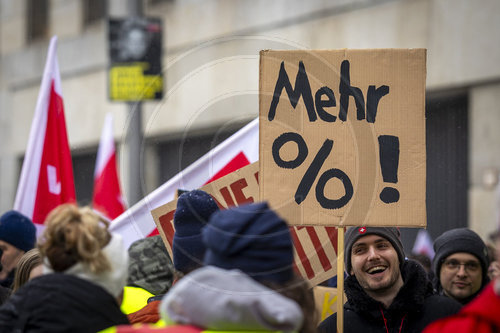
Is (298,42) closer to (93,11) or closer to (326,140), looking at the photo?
(93,11)

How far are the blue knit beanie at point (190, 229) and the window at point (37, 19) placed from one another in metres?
13.6

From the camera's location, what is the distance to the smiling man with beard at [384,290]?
3.86 m

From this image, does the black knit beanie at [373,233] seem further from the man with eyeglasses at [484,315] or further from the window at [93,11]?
the window at [93,11]

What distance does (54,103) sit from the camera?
595 centimetres

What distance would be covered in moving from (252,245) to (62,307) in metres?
0.64

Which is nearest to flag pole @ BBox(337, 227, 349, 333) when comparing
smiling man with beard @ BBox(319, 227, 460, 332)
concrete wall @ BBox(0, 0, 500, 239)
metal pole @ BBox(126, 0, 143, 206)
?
smiling man with beard @ BBox(319, 227, 460, 332)

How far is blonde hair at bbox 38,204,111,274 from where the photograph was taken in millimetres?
2875

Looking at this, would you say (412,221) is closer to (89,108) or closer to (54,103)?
(54,103)

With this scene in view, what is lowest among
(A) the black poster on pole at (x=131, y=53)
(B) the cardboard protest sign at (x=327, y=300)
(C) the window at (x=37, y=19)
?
(B) the cardboard protest sign at (x=327, y=300)

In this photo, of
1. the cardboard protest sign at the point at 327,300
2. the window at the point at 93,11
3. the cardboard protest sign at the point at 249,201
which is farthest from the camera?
the window at the point at 93,11

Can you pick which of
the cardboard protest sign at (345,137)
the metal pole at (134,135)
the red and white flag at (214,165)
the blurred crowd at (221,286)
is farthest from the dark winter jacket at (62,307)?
the metal pole at (134,135)

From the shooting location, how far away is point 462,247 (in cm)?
491

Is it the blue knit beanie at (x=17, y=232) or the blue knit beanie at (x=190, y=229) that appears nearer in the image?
the blue knit beanie at (x=190, y=229)

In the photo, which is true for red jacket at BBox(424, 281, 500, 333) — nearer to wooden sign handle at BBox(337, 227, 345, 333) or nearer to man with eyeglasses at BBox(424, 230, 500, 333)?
man with eyeglasses at BBox(424, 230, 500, 333)
